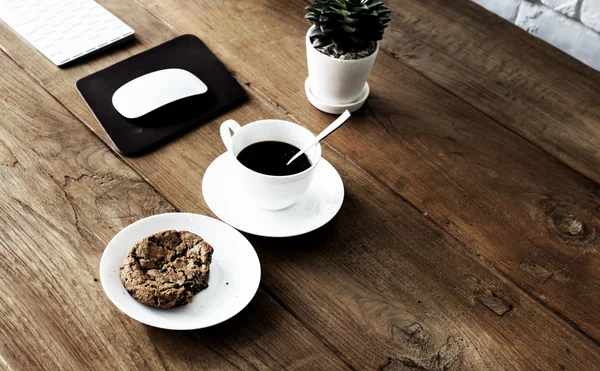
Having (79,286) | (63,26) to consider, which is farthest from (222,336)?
(63,26)

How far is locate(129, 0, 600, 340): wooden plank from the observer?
37.4 inches

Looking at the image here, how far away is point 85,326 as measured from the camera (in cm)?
79

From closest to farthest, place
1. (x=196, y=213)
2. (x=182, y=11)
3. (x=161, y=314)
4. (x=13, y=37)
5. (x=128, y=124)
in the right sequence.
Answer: (x=161, y=314)
(x=196, y=213)
(x=128, y=124)
(x=13, y=37)
(x=182, y=11)

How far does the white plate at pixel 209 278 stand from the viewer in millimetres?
774

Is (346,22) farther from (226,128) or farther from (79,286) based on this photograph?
(79,286)

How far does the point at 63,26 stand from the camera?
1240 mm

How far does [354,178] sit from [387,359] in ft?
1.11

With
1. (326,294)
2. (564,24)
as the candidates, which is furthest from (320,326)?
(564,24)

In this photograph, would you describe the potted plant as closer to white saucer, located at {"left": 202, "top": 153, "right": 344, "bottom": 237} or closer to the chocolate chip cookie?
white saucer, located at {"left": 202, "top": 153, "right": 344, "bottom": 237}

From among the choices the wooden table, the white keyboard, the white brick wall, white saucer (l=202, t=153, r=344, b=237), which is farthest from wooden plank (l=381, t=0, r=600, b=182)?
the white keyboard

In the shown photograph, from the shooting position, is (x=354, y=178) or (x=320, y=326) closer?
(x=320, y=326)

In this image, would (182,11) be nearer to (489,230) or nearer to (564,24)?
(489,230)

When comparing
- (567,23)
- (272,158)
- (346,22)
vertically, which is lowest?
(567,23)

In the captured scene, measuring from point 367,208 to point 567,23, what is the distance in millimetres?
958
